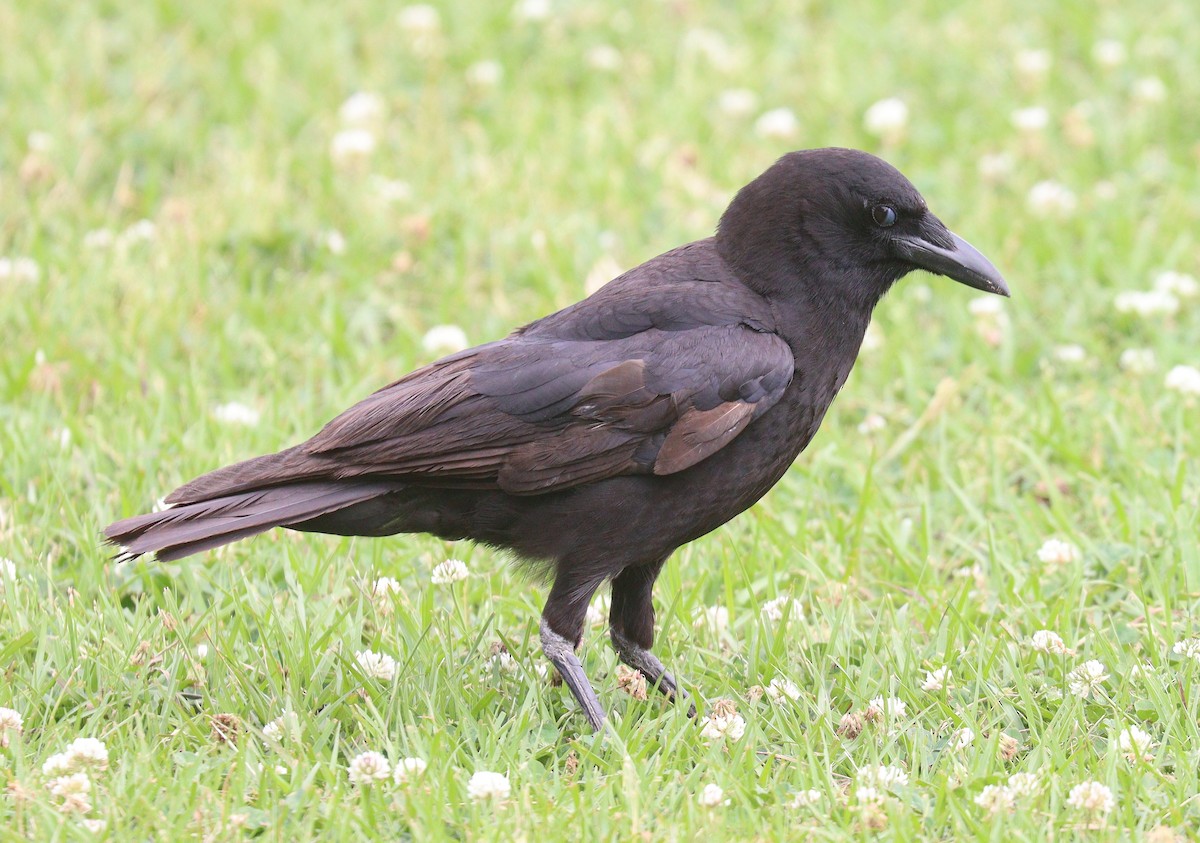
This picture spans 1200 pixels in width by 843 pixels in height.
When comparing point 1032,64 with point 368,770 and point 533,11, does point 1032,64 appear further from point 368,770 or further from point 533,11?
point 368,770

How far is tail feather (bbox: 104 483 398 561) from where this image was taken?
3.89 meters

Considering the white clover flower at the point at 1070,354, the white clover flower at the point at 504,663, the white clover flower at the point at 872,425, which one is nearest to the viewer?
the white clover flower at the point at 504,663

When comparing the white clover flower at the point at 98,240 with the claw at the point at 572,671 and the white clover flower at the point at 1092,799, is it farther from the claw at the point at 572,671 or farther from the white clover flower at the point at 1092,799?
the white clover flower at the point at 1092,799

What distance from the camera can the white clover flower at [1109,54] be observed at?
843 cm

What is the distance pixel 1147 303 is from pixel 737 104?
2.64m

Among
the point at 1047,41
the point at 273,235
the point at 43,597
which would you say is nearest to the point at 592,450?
the point at 43,597

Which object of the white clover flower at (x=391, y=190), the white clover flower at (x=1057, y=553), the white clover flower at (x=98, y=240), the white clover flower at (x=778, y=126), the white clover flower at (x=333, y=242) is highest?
the white clover flower at (x=778, y=126)

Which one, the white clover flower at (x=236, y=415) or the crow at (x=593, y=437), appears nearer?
the crow at (x=593, y=437)

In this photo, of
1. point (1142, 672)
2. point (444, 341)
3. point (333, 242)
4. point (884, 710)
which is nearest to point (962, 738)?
point (884, 710)

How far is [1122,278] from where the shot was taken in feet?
21.8

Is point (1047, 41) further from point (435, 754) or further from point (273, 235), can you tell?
point (435, 754)

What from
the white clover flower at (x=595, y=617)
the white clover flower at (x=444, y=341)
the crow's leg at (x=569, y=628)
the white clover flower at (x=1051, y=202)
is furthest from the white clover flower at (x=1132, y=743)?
the white clover flower at (x=1051, y=202)

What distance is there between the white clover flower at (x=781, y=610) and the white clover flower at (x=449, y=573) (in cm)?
89

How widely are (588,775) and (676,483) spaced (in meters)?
0.78
